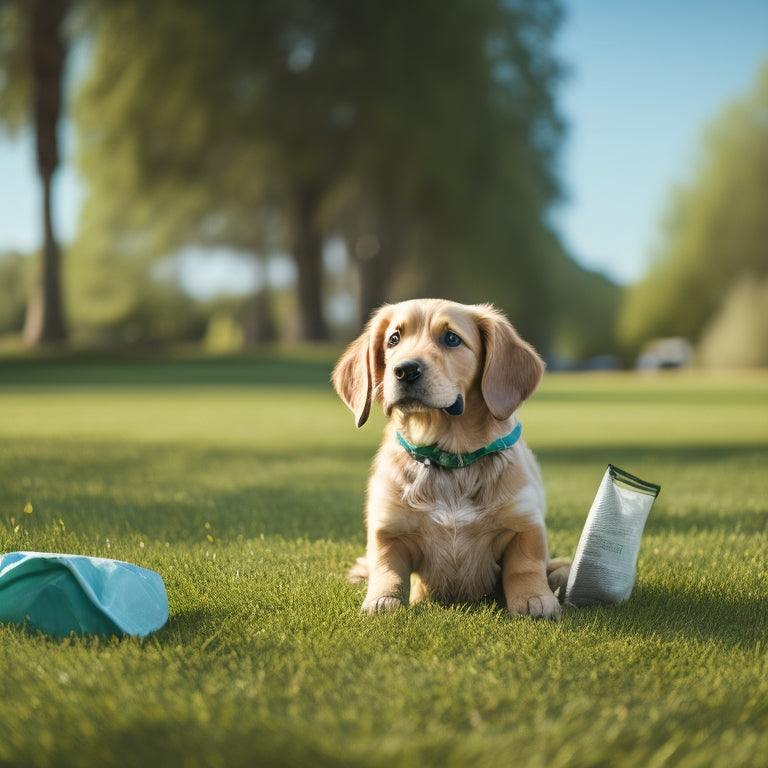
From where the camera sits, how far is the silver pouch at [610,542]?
349 centimetres

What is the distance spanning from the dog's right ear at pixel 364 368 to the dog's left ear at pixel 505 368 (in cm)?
46

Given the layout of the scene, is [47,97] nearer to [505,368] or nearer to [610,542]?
[505,368]

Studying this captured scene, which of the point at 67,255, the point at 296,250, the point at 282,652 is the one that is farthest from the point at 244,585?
the point at 67,255

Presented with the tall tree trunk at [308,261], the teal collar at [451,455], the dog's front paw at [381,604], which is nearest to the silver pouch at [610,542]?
the teal collar at [451,455]

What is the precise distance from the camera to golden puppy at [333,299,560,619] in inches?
135

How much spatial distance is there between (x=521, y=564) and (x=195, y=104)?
1199 inches

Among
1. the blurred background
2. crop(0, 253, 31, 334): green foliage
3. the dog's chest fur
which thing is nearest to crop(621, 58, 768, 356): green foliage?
the blurred background

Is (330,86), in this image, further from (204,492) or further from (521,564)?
(521,564)

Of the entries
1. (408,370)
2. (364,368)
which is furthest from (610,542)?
(364,368)

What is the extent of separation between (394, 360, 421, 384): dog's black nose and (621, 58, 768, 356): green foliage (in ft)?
153

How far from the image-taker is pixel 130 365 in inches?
1185

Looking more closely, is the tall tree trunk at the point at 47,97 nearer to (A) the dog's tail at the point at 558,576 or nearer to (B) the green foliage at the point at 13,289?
(A) the dog's tail at the point at 558,576

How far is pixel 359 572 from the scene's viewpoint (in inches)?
159

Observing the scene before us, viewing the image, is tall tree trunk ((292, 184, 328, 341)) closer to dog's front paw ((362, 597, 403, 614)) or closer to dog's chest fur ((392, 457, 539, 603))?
dog's chest fur ((392, 457, 539, 603))
